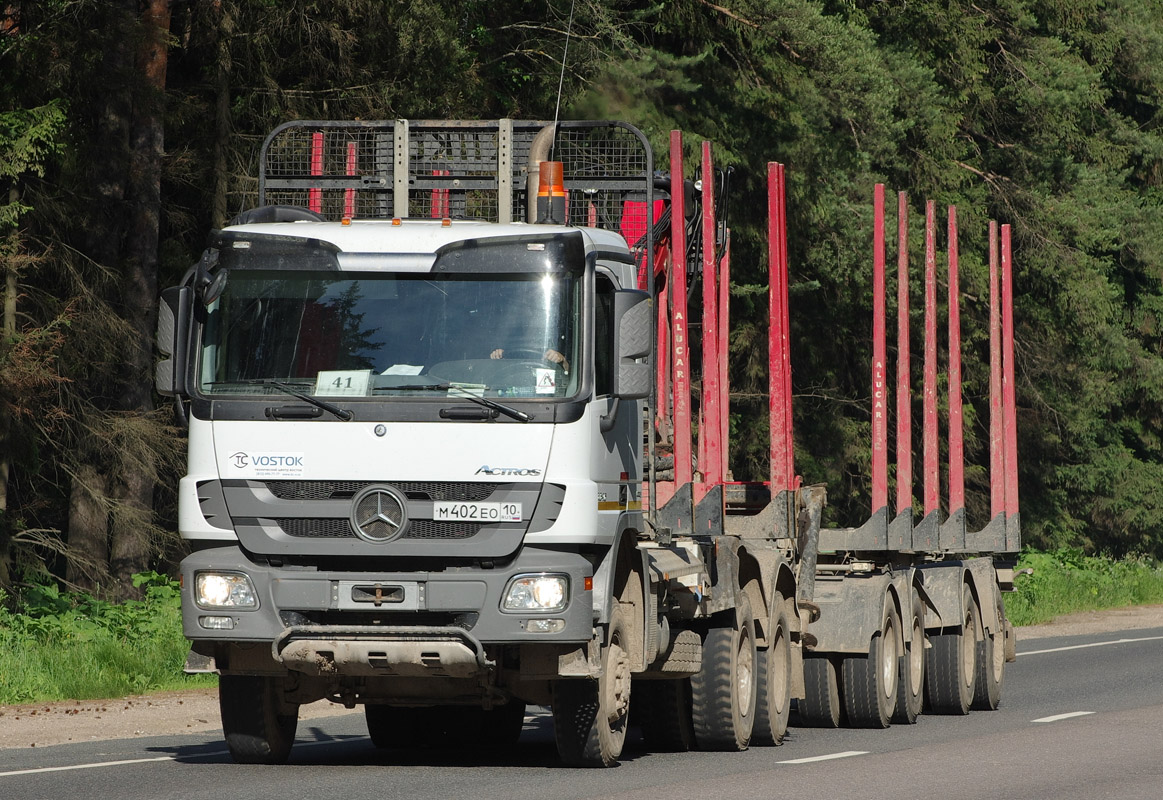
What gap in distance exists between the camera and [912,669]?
16172mm

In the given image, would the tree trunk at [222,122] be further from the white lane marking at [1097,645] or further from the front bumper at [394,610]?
the front bumper at [394,610]

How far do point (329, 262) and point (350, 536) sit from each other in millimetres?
1524

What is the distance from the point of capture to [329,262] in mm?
10000

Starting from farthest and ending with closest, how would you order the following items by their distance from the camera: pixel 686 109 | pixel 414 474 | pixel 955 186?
pixel 955 186 < pixel 686 109 < pixel 414 474

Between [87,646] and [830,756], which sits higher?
[87,646]

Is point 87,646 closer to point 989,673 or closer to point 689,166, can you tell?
point 989,673

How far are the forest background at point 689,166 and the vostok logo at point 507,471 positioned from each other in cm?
658

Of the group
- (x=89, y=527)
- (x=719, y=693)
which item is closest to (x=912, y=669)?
(x=719, y=693)

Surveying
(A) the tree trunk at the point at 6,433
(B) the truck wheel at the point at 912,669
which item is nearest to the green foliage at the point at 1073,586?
(B) the truck wheel at the point at 912,669

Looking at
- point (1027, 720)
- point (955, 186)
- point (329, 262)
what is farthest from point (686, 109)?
point (329, 262)

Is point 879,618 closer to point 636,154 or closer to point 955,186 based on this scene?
point 636,154

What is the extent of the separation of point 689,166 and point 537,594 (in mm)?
20071

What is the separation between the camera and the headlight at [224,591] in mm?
9672

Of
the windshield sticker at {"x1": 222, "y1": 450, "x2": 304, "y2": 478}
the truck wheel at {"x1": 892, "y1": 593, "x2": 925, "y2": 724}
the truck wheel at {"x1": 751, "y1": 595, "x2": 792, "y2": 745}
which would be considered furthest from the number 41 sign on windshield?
the truck wheel at {"x1": 892, "y1": 593, "x2": 925, "y2": 724}
